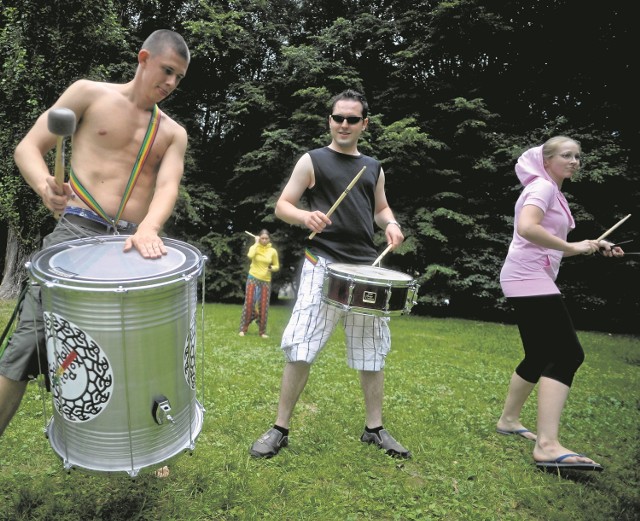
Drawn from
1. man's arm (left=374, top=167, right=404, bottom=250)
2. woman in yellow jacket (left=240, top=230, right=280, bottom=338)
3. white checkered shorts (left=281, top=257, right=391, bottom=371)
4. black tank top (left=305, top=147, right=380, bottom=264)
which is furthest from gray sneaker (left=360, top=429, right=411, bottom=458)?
woman in yellow jacket (left=240, top=230, right=280, bottom=338)

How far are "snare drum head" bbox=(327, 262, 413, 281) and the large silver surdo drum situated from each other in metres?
1.07

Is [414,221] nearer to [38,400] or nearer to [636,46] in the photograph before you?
[636,46]

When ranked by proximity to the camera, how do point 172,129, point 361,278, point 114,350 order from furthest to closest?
point 361,278, point 172,129, point 114,350

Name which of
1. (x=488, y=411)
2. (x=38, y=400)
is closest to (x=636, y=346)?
(x=488, y=411)

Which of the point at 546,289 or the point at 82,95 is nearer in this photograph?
the point at 82,95

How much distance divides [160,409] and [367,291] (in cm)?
132

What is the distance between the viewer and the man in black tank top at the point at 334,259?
3020mm

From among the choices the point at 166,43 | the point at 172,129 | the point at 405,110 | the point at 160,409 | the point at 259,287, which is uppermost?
the point at 405,110

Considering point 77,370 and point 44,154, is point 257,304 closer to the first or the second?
point 44,154

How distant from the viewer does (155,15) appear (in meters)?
17.1

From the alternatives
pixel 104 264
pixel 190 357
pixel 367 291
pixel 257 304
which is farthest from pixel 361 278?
pixel 257 304

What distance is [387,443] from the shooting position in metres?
3.15

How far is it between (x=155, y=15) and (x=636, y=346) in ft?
60.7

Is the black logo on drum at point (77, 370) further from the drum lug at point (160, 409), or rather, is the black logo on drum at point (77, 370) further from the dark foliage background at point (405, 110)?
the dark foliage background at point (405, 110)
